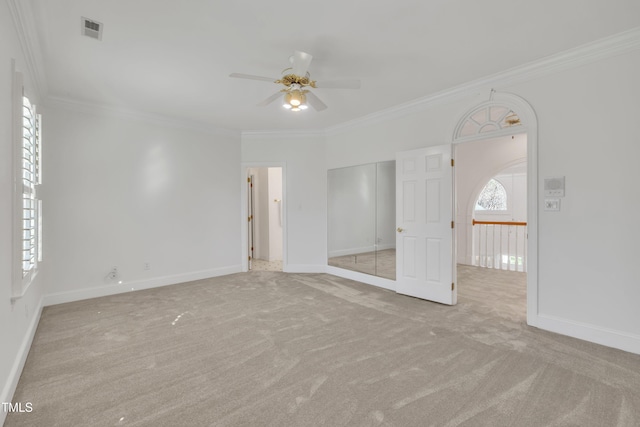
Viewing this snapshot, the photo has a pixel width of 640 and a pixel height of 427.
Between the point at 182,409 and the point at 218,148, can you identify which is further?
the point at 218,148

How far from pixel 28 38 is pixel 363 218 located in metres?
4.54

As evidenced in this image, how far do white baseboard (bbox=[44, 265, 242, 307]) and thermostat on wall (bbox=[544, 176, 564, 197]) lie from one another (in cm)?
488

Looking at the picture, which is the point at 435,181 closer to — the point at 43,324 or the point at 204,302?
the point at 204,302

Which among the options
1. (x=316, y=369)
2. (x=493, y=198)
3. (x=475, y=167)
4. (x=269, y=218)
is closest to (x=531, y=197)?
(x=316, y=369)

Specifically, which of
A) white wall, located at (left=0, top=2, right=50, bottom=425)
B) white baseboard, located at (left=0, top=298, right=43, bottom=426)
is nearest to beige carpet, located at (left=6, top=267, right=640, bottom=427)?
white baseboard, located at (left=0, top=298, right=43, bottom=426)

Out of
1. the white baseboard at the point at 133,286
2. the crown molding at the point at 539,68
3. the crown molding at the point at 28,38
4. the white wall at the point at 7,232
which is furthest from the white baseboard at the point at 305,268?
the crown molding at the point at 28,38

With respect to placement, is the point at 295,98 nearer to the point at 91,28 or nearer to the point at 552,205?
the point at 91,28

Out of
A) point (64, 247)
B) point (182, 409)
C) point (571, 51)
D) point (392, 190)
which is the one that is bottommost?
point (182, 409)

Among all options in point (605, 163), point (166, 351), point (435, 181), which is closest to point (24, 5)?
point (166, 351)

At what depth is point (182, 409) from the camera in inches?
77.3

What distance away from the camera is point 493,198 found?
35.2 ft

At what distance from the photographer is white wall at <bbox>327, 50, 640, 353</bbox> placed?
273 centimetres

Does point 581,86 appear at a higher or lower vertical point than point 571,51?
lower

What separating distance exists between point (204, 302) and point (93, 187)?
2.25 meters
